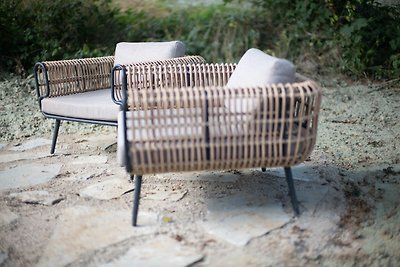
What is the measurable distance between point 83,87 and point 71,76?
0.11 meters

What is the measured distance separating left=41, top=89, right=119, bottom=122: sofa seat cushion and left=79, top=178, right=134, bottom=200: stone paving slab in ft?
1.15

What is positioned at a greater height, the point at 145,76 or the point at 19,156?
the point at 145,76

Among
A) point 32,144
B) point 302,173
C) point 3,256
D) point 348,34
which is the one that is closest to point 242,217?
point 302,173

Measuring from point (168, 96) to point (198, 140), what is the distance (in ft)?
0.68

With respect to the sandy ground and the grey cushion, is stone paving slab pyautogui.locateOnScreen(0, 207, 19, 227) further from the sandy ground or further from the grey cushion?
the grey cushion

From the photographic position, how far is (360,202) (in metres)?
2.23

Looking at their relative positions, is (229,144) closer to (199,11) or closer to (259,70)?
(259,70)

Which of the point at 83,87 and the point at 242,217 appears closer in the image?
the point at 242,217

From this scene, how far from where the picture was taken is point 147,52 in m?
3.13

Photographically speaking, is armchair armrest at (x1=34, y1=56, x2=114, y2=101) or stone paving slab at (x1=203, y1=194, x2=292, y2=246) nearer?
stone paving slab at (x1=203, y1=194, x2=292, y2=246)

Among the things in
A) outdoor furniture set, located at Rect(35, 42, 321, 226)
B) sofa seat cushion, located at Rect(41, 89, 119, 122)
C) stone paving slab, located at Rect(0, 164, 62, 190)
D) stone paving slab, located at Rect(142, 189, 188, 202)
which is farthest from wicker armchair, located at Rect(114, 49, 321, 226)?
stone paving slab, located at Rect(0, 164, 62, 190)

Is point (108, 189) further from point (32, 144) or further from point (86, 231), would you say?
point (32, 144)

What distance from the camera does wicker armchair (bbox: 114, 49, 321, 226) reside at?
6.34 ft

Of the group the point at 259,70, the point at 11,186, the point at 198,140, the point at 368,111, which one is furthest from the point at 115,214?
the point at 368,111
